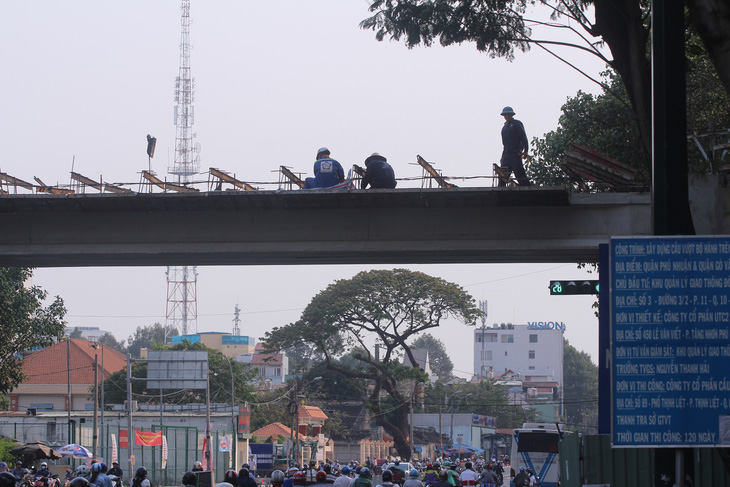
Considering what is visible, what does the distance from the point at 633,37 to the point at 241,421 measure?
5016 centimetres

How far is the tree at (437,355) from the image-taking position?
547ft

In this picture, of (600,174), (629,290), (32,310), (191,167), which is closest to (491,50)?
(600,174)

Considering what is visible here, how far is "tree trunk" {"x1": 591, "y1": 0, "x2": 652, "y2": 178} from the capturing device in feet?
51.3

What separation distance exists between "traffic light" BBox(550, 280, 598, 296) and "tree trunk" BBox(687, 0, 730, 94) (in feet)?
33.8

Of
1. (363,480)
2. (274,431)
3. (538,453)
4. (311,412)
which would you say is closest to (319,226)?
(363,480)

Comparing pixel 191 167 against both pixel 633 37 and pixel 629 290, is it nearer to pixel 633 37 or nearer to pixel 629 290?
pixel 633 37

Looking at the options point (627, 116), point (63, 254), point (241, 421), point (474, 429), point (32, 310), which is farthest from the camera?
point (474, 429)

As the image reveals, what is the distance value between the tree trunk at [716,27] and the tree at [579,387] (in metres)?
121

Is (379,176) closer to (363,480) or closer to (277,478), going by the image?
(363,480)

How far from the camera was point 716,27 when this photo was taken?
716cm

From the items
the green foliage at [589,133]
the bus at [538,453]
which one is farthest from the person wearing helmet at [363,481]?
the bus at [538,453]

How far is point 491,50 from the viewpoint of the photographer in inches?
766

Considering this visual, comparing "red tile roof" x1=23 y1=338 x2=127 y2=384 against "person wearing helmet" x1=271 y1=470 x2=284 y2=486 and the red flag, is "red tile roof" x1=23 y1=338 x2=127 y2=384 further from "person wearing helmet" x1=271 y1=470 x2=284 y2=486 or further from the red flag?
"person wearing helmet" x1=271 y1=470 x2=284 y2=486

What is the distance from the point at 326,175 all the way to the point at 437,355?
15244 cm
